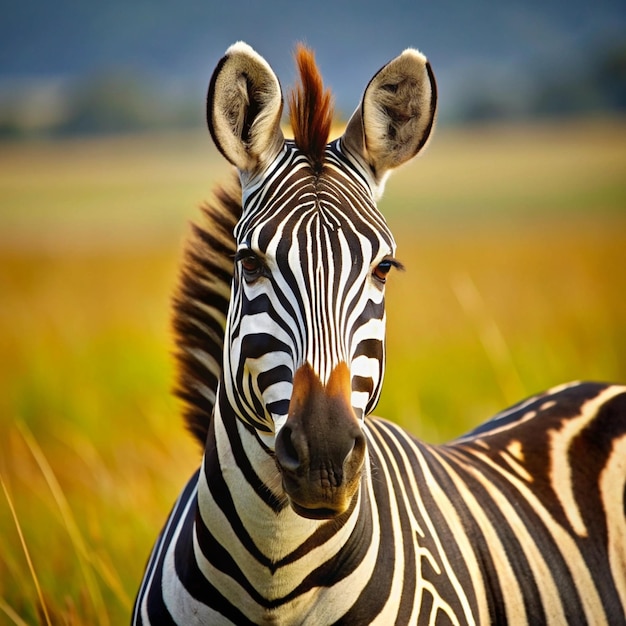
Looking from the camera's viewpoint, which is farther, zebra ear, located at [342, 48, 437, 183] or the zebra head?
zebra ear, located at [342, 48, 437, 183]

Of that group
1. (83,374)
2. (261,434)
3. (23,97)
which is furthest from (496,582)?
(23,97)

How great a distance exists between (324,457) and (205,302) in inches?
64.4

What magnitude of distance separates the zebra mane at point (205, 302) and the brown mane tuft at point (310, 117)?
830 mm

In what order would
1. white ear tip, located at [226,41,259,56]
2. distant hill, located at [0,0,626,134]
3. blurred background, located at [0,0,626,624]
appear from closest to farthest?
white ear tip, located at [226,41,259,56] → blurred background, located at [0,0,626,624] → distant hill, located at [0,0,626,134]

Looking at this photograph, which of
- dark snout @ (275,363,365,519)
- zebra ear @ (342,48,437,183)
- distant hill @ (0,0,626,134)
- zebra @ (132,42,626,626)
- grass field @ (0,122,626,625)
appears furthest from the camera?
distant hill @ (0,0,626,134)

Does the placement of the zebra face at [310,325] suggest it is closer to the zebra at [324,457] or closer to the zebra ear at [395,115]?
the zebra at [324,457]

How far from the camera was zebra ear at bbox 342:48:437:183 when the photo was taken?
329 cm

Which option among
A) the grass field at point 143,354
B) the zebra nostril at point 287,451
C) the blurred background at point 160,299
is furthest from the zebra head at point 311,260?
the grass field at point 143,354

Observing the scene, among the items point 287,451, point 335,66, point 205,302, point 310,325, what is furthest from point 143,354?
point 335,66

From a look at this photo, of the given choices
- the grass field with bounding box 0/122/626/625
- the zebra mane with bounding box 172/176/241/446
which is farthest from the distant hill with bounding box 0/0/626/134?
the grass field with bounding box 0/122/626/625

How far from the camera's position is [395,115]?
135 inches

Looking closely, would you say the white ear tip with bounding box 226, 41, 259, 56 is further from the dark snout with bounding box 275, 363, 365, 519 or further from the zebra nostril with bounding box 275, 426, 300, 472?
the zebra nostril with bounding box 275, 426, 300, 472

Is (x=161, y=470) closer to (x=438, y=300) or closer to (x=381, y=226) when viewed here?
(x=381, y=226)

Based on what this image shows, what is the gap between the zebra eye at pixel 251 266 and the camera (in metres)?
3.04
